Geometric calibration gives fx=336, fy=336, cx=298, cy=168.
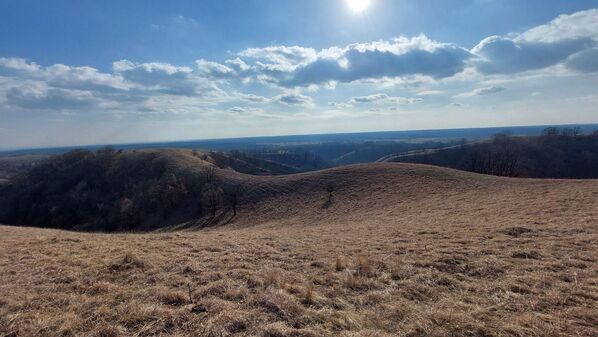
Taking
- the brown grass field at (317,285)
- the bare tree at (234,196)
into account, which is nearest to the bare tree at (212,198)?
the bare tree at (234,196)

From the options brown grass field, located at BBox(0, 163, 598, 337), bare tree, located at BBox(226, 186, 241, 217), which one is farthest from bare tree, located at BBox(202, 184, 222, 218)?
brown grass field, located at BBox(0, 163, 598, 337)

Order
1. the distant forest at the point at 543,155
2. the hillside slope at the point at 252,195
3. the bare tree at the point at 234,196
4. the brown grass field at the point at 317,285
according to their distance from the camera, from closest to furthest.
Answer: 1. the brown grass field at the point at 317,285
2. the hillside slope at the point at 252,195
3. the bare tree at the point at 234,196
4. the distant forest at the point at 543,155

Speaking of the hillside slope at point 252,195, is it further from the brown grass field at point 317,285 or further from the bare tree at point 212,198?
the brown grass field at point 317,285

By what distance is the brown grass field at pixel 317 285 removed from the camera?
4.82 m

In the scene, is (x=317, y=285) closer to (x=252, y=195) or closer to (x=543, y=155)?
(x=252, y=195)

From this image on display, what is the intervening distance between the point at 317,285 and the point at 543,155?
146 meters

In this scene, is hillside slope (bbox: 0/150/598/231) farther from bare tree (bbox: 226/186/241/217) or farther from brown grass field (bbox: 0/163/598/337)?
brown grass field (bbox: 0/163/598/337)

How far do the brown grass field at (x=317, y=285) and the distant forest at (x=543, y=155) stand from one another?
95.1m

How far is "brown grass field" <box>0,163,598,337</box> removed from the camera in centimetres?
482

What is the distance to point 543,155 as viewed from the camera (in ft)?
401

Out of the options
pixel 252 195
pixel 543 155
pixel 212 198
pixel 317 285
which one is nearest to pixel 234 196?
pixel 252 195

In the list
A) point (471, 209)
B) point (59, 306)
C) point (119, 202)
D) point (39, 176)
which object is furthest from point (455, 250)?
point (39, 176)

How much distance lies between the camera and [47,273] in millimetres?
7453

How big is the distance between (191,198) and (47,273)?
4737 centimetres
